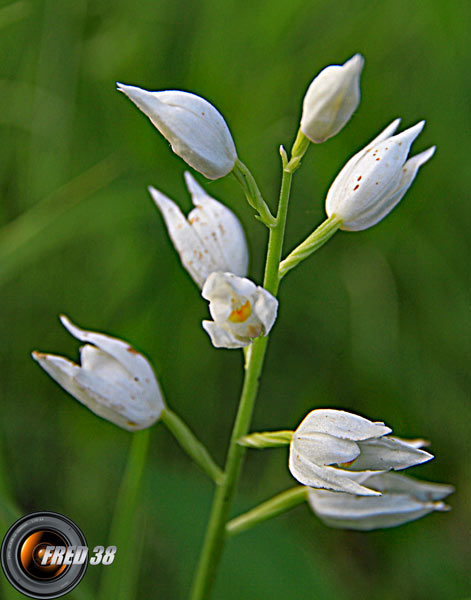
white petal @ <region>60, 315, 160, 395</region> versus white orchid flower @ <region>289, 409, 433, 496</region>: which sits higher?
white petal @ <region>60, 315, 160, 395</region>

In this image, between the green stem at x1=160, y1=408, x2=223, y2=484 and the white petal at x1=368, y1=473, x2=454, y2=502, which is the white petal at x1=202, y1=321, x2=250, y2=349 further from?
the white petal at x1=368, y1=473, x2=454, y2=502

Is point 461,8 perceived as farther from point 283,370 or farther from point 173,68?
point 283,370

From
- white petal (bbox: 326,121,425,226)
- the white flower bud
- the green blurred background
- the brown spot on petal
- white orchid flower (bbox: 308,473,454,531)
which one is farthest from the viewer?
the green blurred background

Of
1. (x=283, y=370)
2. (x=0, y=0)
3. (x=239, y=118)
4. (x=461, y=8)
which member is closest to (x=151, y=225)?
(x=239, y=118)

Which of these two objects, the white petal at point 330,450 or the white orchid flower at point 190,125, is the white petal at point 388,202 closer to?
the white orchid flower at point 190,125

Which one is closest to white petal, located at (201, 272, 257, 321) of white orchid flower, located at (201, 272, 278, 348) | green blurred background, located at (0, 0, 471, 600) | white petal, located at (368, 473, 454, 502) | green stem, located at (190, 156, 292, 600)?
white orchid flower, located at (201, 272, 278, 348)

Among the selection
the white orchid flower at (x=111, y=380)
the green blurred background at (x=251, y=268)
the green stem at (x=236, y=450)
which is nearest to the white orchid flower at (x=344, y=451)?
the green stem at (x=236, y=450)
